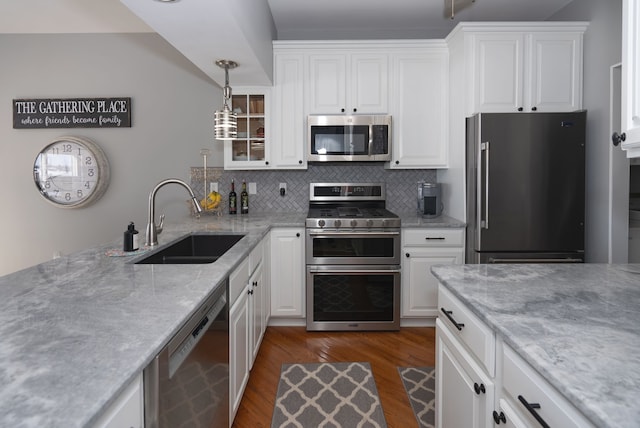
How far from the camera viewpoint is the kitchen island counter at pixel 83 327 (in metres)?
0.69

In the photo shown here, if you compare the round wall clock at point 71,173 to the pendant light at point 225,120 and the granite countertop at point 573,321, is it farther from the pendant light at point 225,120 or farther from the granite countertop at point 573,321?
the granite countertop at point 573,321

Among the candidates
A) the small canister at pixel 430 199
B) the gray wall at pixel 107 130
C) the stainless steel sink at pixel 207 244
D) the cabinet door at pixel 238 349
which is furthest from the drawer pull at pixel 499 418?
the gray wall at pixel 107 130

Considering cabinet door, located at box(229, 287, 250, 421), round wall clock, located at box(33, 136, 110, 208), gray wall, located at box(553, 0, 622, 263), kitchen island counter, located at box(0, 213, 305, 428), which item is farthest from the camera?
round wall clock, located at box(33, 136, 110, 208)

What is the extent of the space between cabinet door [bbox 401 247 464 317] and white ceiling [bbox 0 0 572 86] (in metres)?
1.79

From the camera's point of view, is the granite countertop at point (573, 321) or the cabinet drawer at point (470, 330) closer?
the granite countertop at point (573, 321)

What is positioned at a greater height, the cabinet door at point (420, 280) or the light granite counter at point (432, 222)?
the light granite counter at point (432, 222)

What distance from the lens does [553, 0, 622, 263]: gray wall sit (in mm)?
2729

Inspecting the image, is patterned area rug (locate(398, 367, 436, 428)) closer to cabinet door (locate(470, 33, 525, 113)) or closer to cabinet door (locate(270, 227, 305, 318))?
cabinet door (locate(270, 227, 305, 318))

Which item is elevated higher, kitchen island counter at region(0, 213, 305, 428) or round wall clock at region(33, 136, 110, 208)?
round wall clock at region(33, 136, 110, 208)

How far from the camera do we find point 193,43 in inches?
91.3

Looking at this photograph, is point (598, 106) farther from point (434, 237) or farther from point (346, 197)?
point (346, 197)

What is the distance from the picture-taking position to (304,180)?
3.75 metres

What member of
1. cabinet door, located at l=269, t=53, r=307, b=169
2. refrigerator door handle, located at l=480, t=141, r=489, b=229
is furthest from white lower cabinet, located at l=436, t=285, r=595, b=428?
cabinet door, located at l=269, t=53, r=307, b=169

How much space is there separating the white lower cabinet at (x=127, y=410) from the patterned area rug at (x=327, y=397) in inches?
49.4
